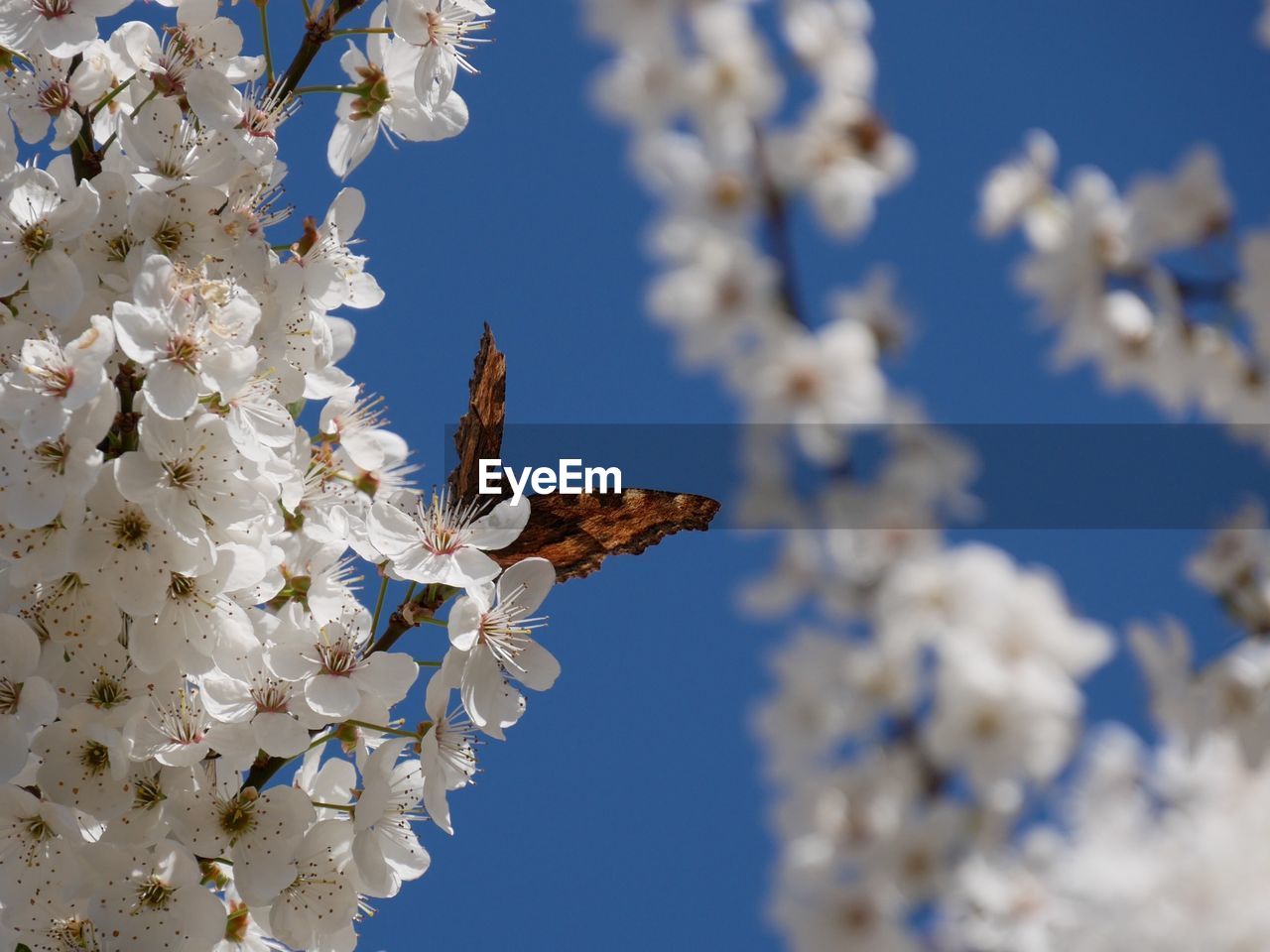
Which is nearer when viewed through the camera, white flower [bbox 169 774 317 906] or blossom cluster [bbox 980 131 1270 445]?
white flower [bbox 169 774 317 906]

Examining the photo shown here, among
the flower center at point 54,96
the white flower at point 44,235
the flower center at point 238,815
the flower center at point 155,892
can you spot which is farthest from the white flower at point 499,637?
the flower center at point 54,96

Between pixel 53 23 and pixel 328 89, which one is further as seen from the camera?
pixel 328 89

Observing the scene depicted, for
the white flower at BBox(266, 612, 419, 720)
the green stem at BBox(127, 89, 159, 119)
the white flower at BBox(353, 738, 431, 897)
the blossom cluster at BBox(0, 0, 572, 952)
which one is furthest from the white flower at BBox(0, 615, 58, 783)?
the green stem at BBox(127, 89, 159, 119)

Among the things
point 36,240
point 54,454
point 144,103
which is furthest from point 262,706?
point 144,103

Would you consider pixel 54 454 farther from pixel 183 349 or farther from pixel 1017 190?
pixel 1017 190

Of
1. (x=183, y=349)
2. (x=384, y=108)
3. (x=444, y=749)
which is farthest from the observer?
(x=384, y=108)

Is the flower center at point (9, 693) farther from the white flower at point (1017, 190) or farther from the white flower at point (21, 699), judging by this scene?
the white flower at point (1017, 190)

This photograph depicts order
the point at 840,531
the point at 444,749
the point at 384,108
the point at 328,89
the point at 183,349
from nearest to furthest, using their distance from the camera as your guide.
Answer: the point at 183,349 < the point at 444,749 < the point at 328,89 < the point at 384,108 < the point at 840,531

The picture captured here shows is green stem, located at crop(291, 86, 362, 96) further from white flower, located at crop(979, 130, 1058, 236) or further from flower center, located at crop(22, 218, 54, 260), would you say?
white flower, located at crop(979, 130, 1058, 236)
